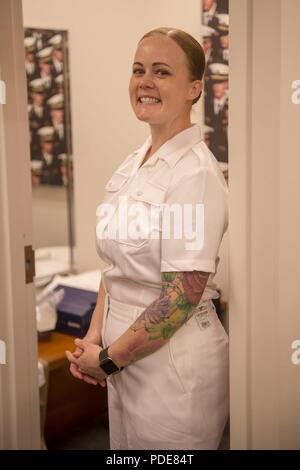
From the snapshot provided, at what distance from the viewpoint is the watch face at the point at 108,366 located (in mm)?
1253

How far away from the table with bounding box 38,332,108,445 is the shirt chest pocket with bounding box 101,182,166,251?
111 centimetres

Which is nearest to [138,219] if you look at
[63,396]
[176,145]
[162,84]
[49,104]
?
[176,145]

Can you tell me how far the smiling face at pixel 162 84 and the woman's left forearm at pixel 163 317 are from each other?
0.40 meters

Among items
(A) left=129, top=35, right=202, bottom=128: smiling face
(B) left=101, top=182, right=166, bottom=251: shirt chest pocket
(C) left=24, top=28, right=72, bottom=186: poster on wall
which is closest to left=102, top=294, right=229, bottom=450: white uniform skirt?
(B) left=101, top=182, right=166, bottom=251: shirt chest pocket

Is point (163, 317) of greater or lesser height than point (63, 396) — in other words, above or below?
above

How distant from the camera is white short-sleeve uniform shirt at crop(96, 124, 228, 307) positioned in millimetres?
1125

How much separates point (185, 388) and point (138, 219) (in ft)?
1.29

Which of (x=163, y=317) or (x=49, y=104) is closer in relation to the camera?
(x=163, y=317)

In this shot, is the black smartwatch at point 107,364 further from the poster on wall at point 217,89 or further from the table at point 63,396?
the table at point 63,396

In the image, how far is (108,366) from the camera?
1259 mm

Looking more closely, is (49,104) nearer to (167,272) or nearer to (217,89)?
(217,89)

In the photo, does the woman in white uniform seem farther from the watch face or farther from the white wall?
the white wall

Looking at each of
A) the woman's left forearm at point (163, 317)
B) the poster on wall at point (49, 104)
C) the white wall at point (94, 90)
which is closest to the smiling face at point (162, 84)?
the woman's left forearm at point (163, 317)

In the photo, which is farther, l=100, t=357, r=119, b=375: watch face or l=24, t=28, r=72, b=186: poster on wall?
l=24, t=28, r=72, b=186: poster on wall
